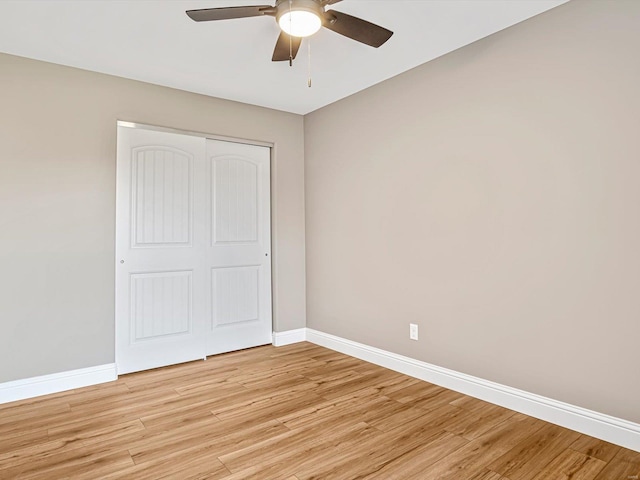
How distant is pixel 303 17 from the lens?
1.89 meters

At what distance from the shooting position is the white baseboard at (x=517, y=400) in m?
2.08

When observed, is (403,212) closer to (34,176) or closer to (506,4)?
(506,4)

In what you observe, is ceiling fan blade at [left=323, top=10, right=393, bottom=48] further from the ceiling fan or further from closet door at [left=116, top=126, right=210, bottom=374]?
closet door at [left=116, top=126, right=210, bottom=374]

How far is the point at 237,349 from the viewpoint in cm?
395

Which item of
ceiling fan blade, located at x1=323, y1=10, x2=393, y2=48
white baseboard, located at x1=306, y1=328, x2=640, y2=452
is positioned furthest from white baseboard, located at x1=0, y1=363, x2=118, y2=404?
ceiling fan blade, located at x1=323, y1=10, x2=393, y2=48

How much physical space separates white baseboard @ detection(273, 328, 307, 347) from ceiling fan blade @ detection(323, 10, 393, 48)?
2998 mm

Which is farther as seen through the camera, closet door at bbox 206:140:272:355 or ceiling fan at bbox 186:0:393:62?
closet door at bbox 206:140:272:355

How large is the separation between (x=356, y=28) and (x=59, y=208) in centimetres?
256

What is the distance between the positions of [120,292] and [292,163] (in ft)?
7.09

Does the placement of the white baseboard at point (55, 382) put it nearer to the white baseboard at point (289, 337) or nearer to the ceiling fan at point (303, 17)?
the white baseboard at point (289, 337)

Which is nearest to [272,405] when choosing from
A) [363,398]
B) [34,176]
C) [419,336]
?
[363,398]

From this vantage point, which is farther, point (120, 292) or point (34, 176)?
point (120, 292)

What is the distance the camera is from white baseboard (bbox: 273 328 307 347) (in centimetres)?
413

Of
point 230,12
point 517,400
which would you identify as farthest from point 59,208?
point 517,400
